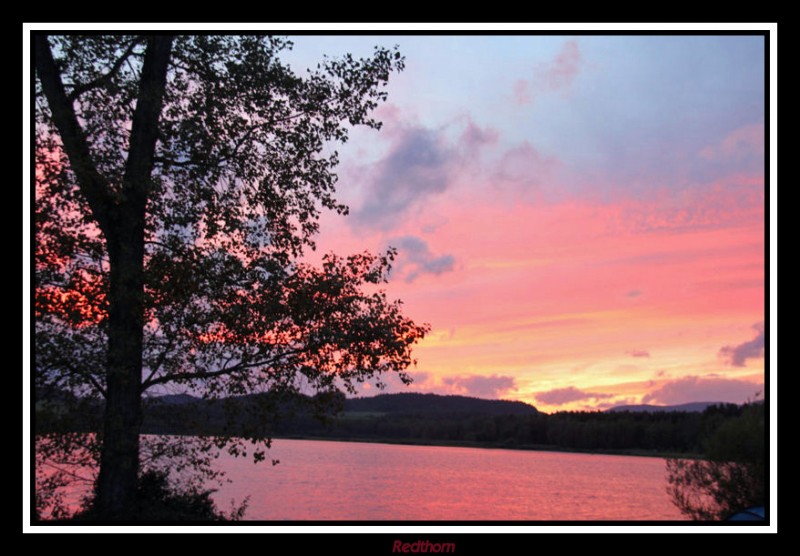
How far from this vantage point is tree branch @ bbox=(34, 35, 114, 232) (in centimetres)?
1218

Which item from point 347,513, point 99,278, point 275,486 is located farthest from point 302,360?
point 275,486

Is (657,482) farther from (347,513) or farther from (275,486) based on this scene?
(347,513)

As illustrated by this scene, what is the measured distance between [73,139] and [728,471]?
25586 mm

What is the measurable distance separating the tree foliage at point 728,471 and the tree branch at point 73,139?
72.3 ft

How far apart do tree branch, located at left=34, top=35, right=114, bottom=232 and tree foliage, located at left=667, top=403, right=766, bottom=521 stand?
72.3 ft

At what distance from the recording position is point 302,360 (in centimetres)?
1451

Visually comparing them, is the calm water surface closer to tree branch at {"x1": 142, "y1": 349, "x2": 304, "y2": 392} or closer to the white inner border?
tree branch at {"x1": 142, "y1": 349, "x2": 304, "y2": 392}

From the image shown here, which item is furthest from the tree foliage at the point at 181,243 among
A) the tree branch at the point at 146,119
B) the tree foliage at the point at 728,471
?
the tree foliage at the point at 728,471

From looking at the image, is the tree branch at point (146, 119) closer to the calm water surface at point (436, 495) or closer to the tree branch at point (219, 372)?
the tree branch at point (219, 372)

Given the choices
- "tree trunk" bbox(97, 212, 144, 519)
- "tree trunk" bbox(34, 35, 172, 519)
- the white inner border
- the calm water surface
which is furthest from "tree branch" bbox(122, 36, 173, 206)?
the calm water surface

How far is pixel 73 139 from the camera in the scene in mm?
12344

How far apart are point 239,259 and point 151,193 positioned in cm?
224
